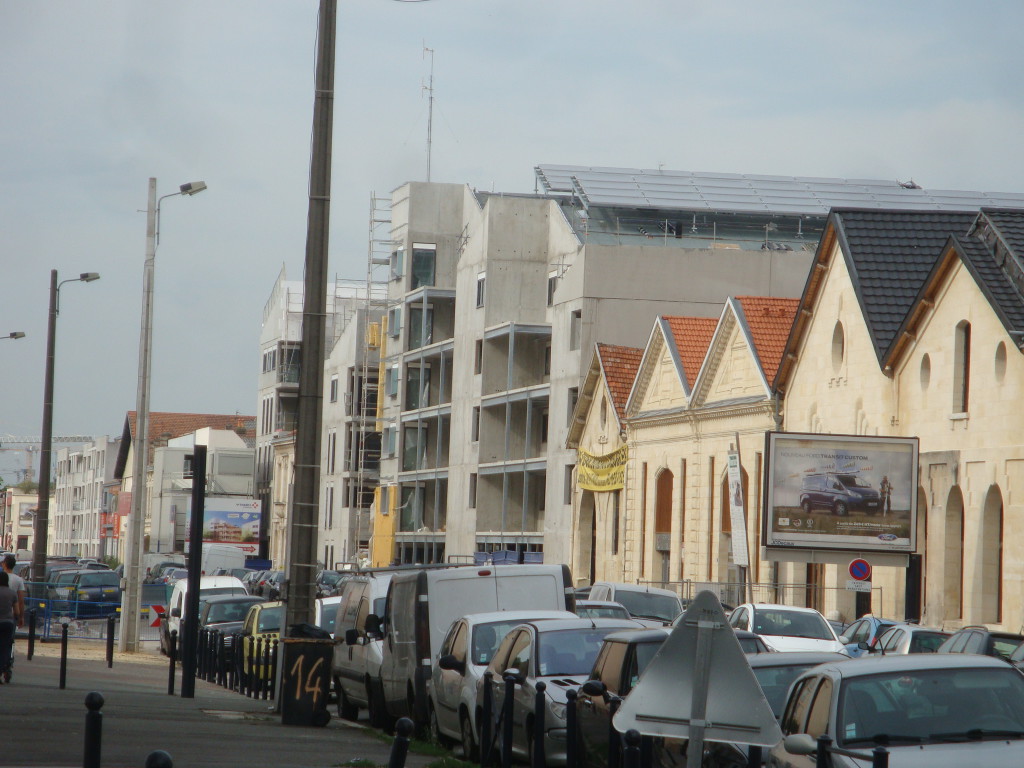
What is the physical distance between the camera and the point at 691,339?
52.1 metres

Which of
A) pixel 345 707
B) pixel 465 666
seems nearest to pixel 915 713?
pixel 465 666

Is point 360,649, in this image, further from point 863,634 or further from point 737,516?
point 737,516

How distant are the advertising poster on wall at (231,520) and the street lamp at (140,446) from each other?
58.2m

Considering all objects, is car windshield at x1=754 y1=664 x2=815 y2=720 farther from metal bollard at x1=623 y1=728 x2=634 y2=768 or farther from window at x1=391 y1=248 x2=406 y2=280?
window at x1=391 y1=248 x2=406 y2=280

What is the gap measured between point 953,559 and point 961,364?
4.53m

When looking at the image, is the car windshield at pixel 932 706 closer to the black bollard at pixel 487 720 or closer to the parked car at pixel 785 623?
the black bollard at pixel 487 720

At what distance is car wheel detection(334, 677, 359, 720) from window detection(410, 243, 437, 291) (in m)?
56.2

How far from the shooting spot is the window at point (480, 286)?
227 feet

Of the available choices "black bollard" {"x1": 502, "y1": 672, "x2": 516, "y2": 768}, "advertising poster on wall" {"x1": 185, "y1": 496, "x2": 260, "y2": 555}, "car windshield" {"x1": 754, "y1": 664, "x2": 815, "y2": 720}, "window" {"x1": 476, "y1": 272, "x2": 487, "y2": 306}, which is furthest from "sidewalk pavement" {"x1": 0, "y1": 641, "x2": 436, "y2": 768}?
"advertising poster on wall" {"x1": 185, "y1": 496, "x2": 260, "y2": 555}

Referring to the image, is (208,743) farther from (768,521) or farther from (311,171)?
(768,521)

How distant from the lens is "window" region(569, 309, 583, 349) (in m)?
60.1

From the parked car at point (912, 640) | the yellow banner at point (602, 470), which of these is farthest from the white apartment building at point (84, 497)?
the parked car at point (912, 640)

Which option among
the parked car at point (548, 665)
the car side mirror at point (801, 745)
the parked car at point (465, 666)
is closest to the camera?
the car side mirror at point (801, 745)

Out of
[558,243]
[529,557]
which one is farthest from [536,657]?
[558,243]
